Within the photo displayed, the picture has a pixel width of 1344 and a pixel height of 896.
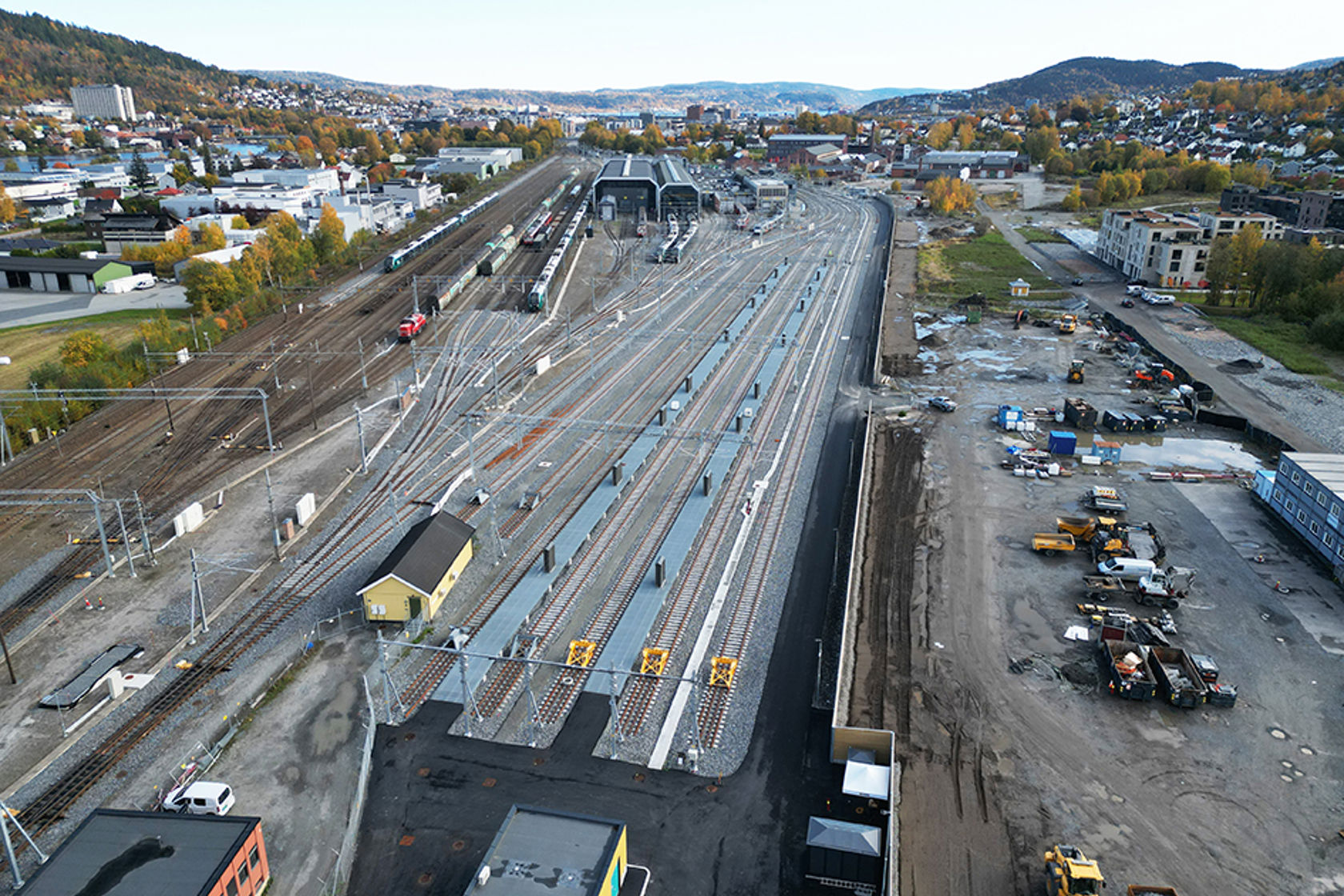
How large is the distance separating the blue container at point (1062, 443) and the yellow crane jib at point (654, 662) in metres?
24.5

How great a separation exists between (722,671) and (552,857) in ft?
29.3

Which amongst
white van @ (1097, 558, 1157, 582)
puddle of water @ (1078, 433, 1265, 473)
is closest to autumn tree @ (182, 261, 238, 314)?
puddle of water @ (1078, 433, 1265, 473)

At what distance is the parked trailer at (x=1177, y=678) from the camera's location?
78.1 feet

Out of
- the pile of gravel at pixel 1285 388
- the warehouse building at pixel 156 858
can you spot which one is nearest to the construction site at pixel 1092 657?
the pile of gravel at pixel 1285 388

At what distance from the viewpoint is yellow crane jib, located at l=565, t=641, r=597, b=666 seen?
1006 inches

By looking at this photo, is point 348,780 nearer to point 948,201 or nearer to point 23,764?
point 23,764

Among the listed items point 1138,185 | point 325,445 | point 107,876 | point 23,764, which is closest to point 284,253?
point 325,445

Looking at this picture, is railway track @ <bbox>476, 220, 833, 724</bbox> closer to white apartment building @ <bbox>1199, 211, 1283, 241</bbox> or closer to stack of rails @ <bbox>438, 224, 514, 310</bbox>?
stack of rails @ <bbox>438, 224, 514, 310</bbox>

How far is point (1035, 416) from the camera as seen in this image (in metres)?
45.6

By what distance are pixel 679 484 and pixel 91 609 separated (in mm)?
22276

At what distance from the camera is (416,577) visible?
1078 inches

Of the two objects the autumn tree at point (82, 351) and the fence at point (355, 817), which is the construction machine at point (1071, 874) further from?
the autumn tree at point (82, 351)

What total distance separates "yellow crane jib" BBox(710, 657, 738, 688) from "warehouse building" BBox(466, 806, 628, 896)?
7.12 m

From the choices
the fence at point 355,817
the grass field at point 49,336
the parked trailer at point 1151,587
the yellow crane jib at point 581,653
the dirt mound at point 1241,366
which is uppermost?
the dirt mound at point 1241,366
